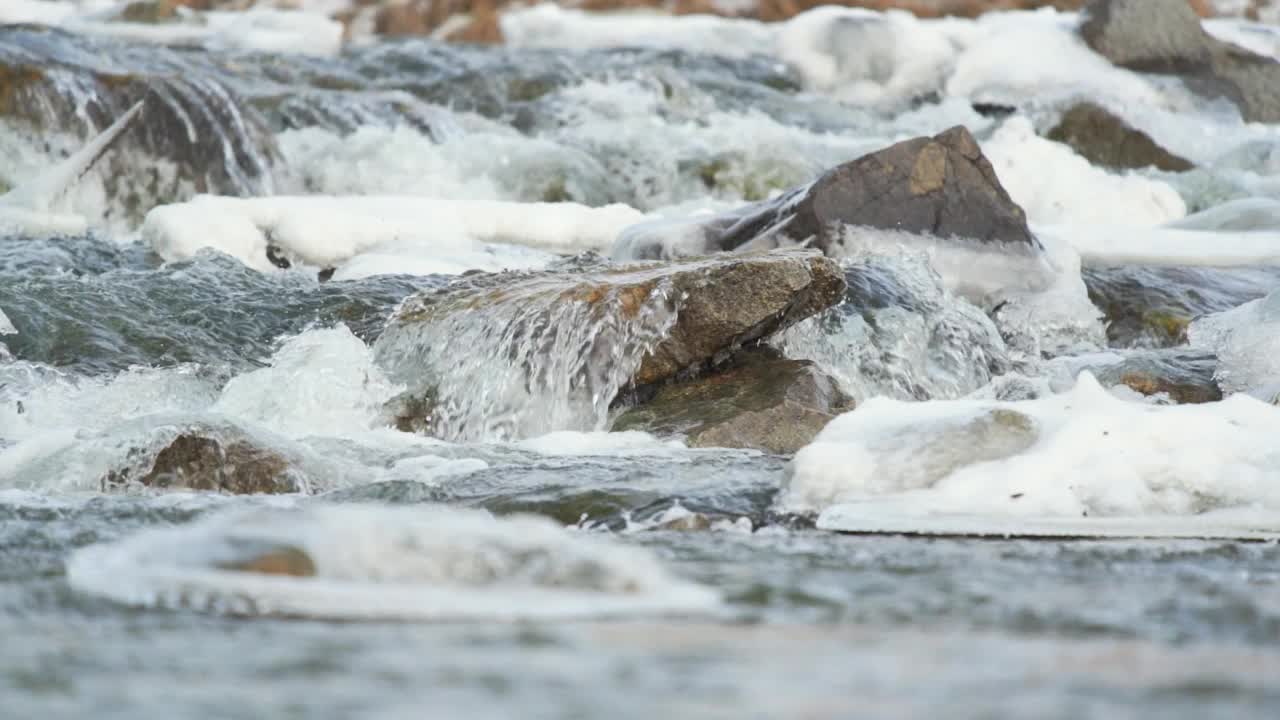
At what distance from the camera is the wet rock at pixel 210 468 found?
469 centimetres

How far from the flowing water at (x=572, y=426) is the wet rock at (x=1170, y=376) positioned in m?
0.06

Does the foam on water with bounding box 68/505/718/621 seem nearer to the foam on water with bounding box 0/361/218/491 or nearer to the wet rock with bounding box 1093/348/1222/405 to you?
the foam on water with bounding box 0/361/218/491

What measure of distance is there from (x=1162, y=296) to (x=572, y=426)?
3689mm

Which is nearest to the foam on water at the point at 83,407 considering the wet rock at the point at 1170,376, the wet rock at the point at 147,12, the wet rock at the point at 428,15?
the wet rock at the point at 1170,376

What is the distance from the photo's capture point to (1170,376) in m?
6.68

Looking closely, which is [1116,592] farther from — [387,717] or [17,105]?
[17,105]

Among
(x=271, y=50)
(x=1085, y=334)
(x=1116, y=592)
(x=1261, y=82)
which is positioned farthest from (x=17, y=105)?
(x=1261, y=82)

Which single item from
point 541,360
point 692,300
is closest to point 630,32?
point 692,300

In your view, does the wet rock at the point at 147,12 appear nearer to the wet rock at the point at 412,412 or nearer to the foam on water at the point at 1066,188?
the foam on water at the point at 1066,188

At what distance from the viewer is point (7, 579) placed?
3.20m

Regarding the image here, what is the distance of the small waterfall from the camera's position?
5.93 meters

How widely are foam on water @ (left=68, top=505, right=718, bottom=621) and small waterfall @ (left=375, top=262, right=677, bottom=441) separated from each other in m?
2.82

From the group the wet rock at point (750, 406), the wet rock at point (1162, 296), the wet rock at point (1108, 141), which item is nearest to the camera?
the wet rock at point (750, 406)

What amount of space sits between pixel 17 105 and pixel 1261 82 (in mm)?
10283
